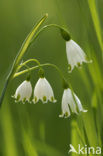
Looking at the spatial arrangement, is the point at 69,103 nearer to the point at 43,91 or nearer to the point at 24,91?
the point at 43,91

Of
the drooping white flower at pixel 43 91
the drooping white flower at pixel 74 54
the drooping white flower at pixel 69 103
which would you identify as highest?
the drooping white flower at pixel 74 54

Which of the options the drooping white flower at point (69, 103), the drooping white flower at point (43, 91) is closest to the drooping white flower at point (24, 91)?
the drooping white flower at point (43, 91)

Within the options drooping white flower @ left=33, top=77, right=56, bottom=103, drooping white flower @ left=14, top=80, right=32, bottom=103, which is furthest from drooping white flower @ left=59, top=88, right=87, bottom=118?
drooping white flower @ left=14, top=80, right=32, bottom=103

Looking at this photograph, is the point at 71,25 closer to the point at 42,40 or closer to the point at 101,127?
the point at 42,40

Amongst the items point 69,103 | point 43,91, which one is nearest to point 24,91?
point 43,91

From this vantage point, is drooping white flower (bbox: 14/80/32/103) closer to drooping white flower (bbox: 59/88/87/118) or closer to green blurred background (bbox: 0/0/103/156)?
green blurred background (bbox: 0/0/103/156)

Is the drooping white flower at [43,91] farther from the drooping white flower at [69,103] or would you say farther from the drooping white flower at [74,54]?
the drooping white flower at [74,54]
